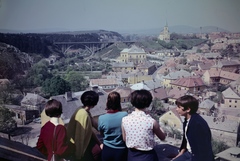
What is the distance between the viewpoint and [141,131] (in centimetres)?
186

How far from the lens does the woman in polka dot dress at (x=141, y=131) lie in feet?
6.08

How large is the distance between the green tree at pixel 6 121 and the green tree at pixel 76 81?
2.37ft

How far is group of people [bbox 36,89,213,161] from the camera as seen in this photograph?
188cm

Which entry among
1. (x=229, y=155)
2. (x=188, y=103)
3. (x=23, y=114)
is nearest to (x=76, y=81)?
(x=23, y=114)

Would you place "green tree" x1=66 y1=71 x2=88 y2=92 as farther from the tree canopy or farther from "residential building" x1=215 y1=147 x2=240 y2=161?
"residential building" x1=215 y1=147 x2=240 y2=161

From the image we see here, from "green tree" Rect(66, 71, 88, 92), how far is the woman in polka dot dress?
1.12 meters

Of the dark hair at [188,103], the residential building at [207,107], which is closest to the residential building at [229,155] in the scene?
the residential building at [207,107]

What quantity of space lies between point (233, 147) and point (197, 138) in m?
0.78

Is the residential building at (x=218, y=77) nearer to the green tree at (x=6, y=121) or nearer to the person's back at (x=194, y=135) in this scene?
the person's back at (x=194, y=135)

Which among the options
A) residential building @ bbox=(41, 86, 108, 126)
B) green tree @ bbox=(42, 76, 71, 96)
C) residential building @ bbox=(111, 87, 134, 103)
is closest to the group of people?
residential building @ bbox=(41, 86, 108, 126)

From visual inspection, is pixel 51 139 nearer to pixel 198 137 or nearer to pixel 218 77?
pixel 198 137

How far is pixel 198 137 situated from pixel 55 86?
65.5 inches

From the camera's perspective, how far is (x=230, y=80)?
2.68 metres

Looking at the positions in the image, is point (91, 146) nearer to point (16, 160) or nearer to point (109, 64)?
point (16, 160)
